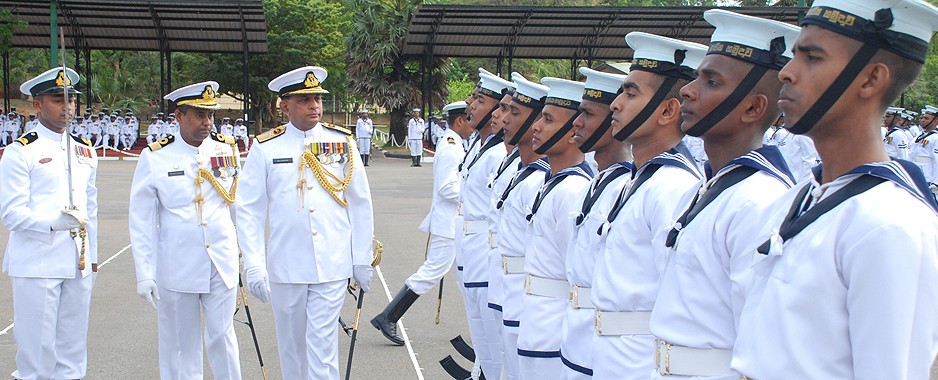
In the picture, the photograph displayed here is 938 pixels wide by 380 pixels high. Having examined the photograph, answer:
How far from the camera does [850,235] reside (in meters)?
1.95

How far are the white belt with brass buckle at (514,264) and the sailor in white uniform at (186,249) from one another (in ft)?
6.25

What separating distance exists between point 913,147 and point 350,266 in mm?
14534

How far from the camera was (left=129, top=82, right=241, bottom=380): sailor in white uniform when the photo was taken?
598 cm

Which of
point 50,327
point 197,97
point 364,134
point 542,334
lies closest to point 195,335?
point 50,327

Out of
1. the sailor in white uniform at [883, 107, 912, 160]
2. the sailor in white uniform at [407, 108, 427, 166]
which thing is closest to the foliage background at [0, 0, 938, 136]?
the sailor in white uniform at [407, 108, 427, 166]

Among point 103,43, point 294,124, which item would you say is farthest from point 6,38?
point 294,124

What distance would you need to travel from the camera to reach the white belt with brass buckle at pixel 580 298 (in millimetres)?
3771

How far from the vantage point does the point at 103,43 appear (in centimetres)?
3484

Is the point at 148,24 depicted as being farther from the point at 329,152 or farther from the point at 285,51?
the point at 329,152

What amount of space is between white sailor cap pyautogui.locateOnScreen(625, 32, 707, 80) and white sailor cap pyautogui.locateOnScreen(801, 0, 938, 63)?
146 centimetres

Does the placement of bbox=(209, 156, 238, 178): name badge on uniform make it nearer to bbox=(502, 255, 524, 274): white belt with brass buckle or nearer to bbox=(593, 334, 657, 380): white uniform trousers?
bbox=(502, 255, 524, 274): white belt with brass buckle

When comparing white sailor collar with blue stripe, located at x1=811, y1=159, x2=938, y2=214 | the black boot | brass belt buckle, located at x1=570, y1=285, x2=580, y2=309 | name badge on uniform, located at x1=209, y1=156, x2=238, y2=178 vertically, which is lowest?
the black boot

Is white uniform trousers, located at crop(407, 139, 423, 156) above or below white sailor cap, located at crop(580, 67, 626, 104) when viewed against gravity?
below

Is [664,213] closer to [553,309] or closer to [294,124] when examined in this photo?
[553,309]
